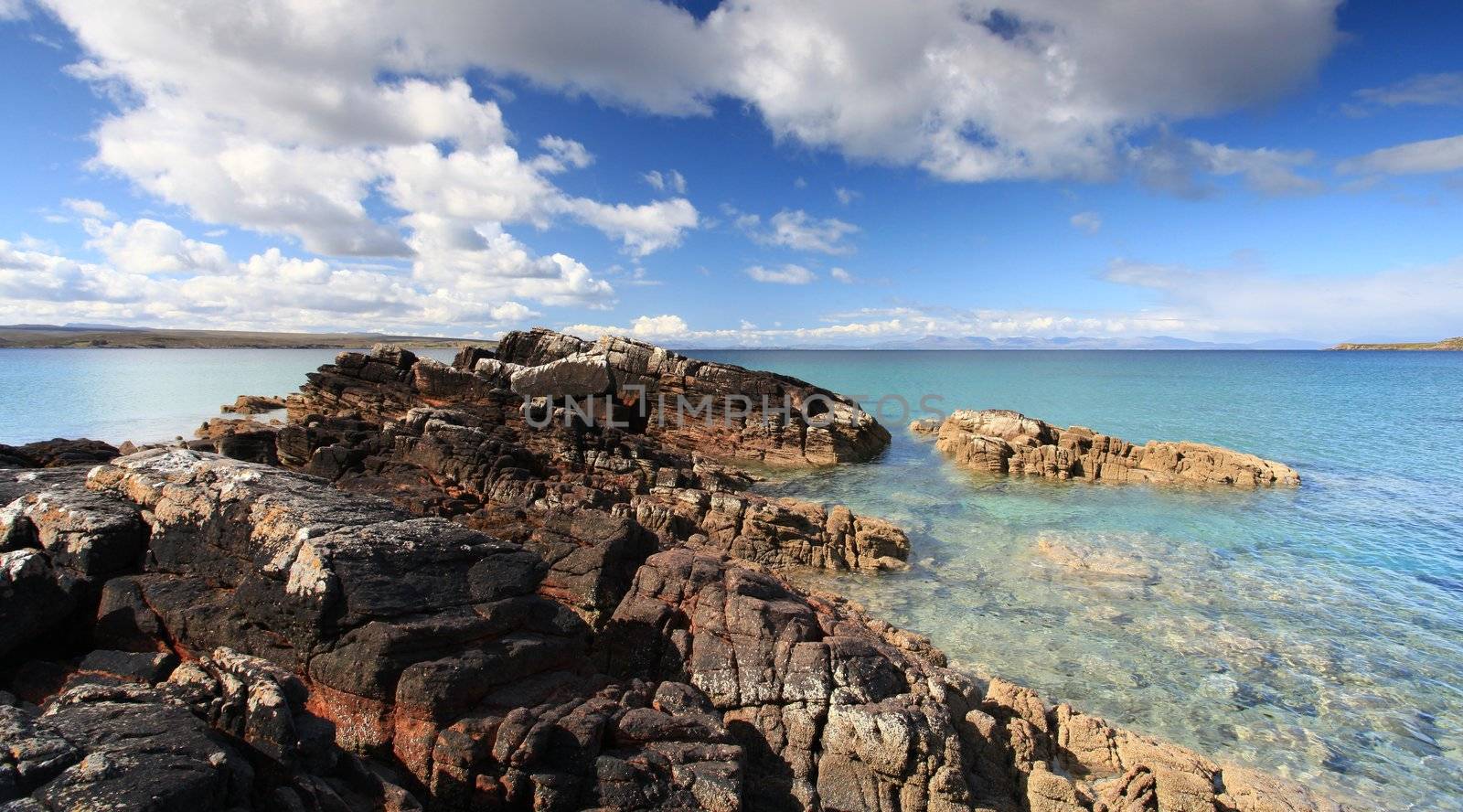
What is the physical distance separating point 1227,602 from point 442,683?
61.2 ft

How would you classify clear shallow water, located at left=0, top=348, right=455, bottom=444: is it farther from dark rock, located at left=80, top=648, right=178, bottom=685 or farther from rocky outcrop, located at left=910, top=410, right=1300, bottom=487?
rocky outcrop, located at left=910, top=410, right=1300, bottom=487

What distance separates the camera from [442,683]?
705 cm

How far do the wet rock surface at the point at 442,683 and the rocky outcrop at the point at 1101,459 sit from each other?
23.0m

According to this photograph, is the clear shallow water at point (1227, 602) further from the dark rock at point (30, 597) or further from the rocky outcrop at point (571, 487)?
the dark rock at point (30, 597)

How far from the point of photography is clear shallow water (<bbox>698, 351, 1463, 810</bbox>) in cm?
1071

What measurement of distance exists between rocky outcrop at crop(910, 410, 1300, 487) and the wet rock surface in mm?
22986

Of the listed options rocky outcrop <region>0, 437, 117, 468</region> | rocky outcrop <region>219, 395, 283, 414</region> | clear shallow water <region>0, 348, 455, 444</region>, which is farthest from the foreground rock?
rocky outcrop <region>219, 395, 283, 414</region>

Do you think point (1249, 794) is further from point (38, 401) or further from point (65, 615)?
point (38, 401)

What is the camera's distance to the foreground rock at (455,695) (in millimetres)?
5719

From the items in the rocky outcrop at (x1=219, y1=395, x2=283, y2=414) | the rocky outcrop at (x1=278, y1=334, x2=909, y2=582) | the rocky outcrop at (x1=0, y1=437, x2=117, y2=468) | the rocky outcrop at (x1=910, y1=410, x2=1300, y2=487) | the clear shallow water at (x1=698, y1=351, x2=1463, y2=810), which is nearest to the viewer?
the clear shallow water at (x1=698, y1=351, x2=1463, y2=810)

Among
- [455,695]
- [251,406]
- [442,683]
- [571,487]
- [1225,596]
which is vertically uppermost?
[442,683]

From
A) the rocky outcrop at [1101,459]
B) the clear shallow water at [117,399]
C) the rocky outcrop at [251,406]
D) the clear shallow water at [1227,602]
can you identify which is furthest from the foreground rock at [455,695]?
the rocky outcrop at [251,406]

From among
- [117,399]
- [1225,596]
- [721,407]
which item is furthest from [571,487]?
[117,399]

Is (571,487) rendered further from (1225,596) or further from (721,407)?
(1225,596)
